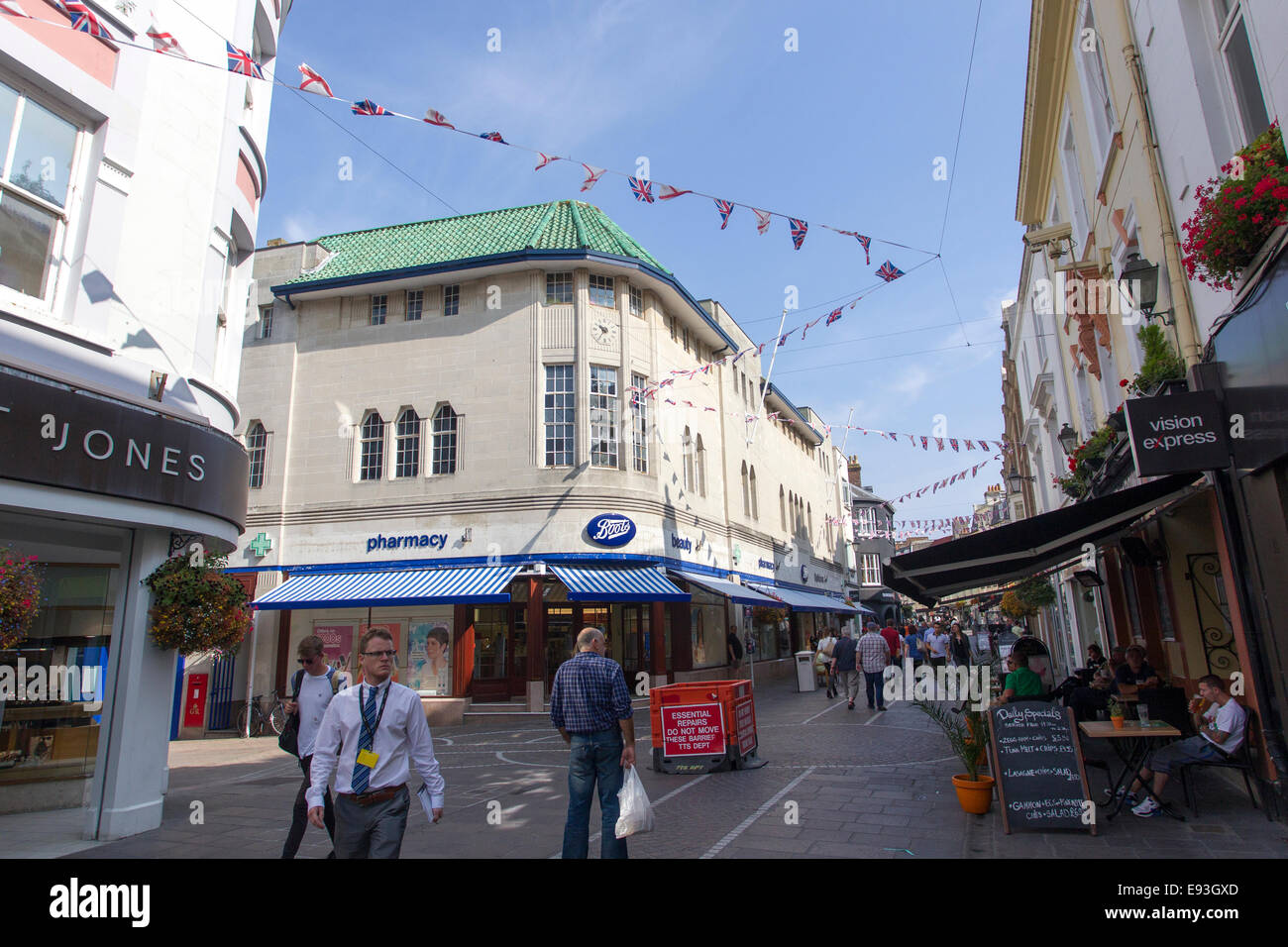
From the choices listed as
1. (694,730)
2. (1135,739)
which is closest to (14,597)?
(694,730)

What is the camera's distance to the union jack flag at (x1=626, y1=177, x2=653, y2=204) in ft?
31.4

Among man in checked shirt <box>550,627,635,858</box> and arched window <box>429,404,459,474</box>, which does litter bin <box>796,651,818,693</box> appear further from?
man in checked shirt <box>550,627,635,858</box>

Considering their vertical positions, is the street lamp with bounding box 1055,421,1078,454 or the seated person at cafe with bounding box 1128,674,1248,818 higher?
the street lamp with bounding box 1055,421,1078,454

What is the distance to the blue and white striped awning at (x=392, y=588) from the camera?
17.4 metres

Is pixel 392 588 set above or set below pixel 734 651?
above

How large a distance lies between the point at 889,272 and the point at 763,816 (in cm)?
749

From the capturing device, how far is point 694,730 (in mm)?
10172

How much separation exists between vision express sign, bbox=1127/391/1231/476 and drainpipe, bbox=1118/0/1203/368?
3.47 feet

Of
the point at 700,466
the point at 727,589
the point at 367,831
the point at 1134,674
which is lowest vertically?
the point at 367,831

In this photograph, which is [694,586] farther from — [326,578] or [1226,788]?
[1226,788]

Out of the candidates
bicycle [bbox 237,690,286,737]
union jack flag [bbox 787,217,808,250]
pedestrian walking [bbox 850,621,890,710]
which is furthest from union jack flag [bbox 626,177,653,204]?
bicycle [bbox 237,690,286,737]

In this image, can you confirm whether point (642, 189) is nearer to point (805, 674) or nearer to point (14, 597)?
point (14, 597)
